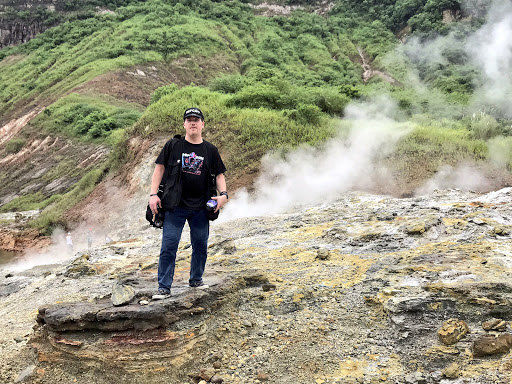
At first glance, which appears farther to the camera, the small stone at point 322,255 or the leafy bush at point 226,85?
the leafy bush at point 226,85

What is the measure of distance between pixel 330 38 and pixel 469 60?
1878cm

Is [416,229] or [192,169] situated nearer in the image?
[192,169]

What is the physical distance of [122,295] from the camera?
3.50 m

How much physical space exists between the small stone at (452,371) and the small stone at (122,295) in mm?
2369

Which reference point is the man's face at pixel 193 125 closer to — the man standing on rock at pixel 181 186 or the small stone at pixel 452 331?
the man standing on rock at pixel 181 186

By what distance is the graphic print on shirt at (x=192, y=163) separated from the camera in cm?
362

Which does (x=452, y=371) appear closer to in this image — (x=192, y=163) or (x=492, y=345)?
(x=492, y=345)

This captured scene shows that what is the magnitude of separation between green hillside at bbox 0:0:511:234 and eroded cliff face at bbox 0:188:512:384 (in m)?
6.51

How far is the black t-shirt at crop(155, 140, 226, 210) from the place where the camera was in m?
3.61

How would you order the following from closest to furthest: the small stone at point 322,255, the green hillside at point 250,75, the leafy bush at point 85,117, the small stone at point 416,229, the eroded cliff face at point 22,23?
the small stone at point 322,255 < the small stone at point 416,229 < the green hillside at point 250,75 < the leafy bush at point 85,117 < the eroded cliff face at point 22,23

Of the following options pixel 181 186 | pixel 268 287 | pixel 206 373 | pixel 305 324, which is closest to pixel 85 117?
pixel 268 287

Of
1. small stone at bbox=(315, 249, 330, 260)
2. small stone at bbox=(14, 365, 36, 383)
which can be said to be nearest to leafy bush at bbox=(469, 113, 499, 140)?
small stone at bbox=(315, 249, 330, 260)

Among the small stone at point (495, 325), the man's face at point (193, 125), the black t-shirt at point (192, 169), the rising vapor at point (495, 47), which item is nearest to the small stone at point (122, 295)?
the black t-shirt at point (192, 169)

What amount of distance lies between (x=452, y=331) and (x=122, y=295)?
2.52 m
